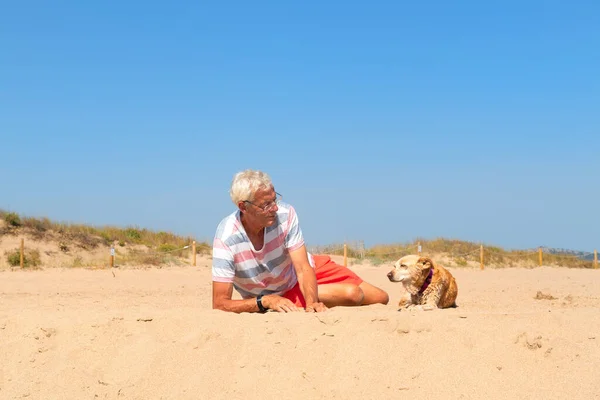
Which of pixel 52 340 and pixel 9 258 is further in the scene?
pixel 9 258

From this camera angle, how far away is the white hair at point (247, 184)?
183 inches

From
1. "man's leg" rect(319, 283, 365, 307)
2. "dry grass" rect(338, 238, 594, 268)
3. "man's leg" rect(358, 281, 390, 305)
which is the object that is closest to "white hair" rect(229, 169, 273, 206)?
"man's leg" rect(319, 283, 365, 307)

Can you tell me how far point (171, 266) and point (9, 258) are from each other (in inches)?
193

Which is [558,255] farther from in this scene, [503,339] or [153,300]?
[503,339]

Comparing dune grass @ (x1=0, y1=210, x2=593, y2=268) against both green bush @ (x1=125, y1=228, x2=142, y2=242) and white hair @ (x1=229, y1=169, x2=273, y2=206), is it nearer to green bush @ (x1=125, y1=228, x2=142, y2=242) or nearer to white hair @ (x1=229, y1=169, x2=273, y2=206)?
green bush @ (x1=125, y1=228, x2=142, y2=242)

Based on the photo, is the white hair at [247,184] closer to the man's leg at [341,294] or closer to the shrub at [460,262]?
the man's leg at [341,294]

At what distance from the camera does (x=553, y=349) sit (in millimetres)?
3814

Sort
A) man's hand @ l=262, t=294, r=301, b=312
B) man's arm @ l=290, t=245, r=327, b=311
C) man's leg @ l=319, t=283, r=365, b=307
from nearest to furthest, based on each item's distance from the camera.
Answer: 1. man's hand @ l=262, t=294, r=301, b=312
2. man's arm @ l=290, t=245, r=327, b=311
3. man's leg @ l=319, t=283, r=365, b=307

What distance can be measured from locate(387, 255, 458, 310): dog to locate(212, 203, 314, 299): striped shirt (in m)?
1.36

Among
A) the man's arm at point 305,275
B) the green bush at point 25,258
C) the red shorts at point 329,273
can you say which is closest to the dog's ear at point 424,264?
the red shorts at point 329,273

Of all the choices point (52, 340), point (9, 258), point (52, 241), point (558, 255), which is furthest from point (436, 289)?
point (558, 255)

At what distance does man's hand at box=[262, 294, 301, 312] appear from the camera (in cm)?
480

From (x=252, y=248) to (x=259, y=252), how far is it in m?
0.06

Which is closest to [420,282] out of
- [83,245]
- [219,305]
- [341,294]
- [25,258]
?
[341,294]
